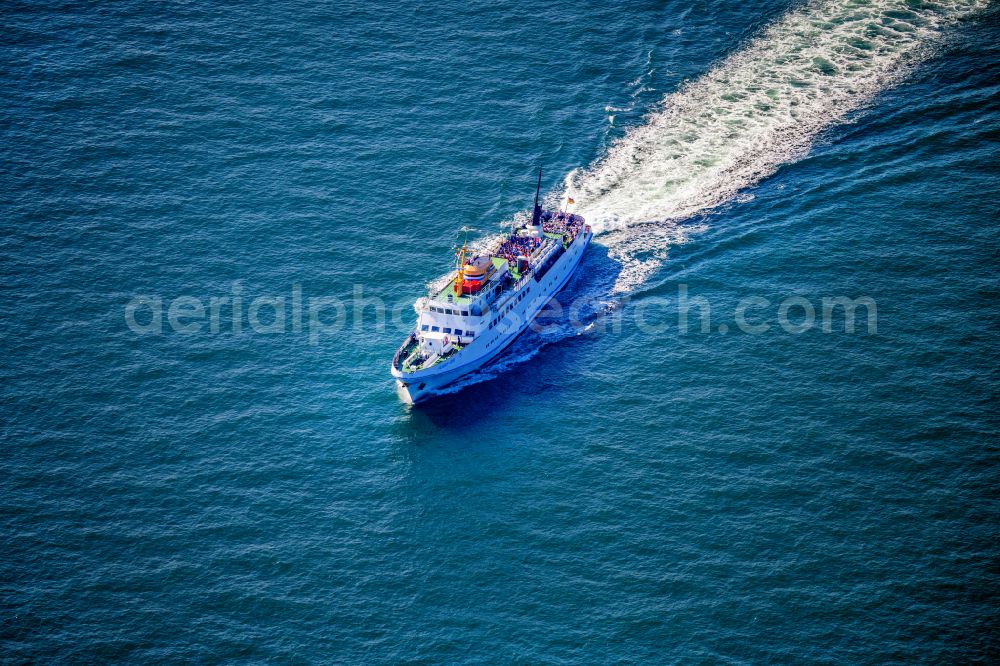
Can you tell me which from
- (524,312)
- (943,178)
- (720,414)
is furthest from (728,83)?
(720,414)

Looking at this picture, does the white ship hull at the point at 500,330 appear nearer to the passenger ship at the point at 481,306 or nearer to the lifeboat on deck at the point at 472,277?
the passenger ship at the point at 481,306

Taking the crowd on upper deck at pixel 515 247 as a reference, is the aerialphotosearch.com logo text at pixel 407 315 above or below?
below

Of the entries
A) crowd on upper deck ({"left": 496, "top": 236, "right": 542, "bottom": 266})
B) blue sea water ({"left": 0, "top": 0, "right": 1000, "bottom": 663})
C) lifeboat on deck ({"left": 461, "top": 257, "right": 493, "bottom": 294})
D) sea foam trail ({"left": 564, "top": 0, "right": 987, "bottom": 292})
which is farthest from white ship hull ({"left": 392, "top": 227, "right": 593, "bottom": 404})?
sea foam trail ({"left": 564, "top": 0, "right": 987, "bottom": 292})

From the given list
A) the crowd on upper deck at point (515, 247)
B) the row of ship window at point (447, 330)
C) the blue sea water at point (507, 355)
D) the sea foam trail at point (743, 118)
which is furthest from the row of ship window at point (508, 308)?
the sea foam trail at point (743, 118)

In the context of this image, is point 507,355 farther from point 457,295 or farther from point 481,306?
point 457,295

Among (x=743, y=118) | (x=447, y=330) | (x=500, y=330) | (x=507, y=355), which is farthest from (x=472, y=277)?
(x=743, y=118)

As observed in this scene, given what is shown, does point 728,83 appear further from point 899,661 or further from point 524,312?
point 899,661
